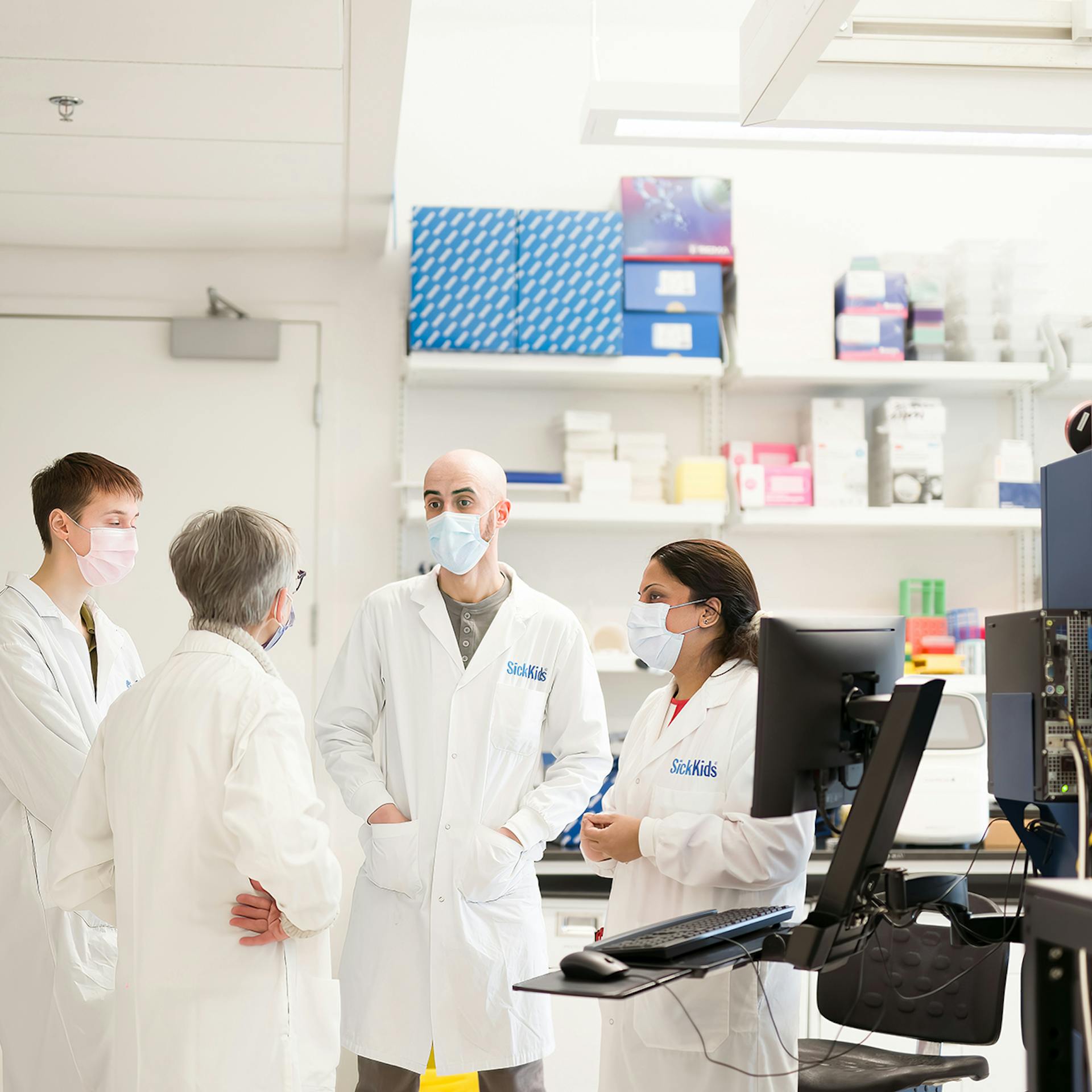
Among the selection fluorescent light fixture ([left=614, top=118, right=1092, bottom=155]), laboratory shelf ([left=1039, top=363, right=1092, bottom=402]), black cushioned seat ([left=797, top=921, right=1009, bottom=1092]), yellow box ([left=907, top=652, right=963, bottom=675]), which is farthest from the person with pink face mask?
laboratory shelf ([left=1039, top=363, right=1092, bottom=402])

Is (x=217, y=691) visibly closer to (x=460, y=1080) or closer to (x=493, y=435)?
(x=460, y=1080)

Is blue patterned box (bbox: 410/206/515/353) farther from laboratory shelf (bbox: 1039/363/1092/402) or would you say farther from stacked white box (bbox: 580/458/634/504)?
laboratory shelf (bbox: 1039/363/1092/402)

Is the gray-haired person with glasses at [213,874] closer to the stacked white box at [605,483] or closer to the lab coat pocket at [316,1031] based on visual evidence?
the lab coat pocket at [316,1031]

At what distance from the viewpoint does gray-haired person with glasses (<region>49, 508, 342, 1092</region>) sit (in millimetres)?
1580

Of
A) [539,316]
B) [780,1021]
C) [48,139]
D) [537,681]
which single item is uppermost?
[48,139]

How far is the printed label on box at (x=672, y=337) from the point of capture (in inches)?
133

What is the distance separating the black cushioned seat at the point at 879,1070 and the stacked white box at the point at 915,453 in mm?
1880

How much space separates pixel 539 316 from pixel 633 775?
1.72 m

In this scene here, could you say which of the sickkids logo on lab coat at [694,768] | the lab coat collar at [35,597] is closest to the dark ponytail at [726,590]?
the sickkids logo on lab coat at [694,768]

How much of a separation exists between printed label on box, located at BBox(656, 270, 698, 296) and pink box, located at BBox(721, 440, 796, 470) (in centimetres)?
49

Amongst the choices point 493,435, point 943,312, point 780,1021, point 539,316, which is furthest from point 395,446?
point 780,1021

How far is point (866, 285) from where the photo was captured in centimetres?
336

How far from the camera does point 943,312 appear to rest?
347cm

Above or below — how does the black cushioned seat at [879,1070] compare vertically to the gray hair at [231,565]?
below
